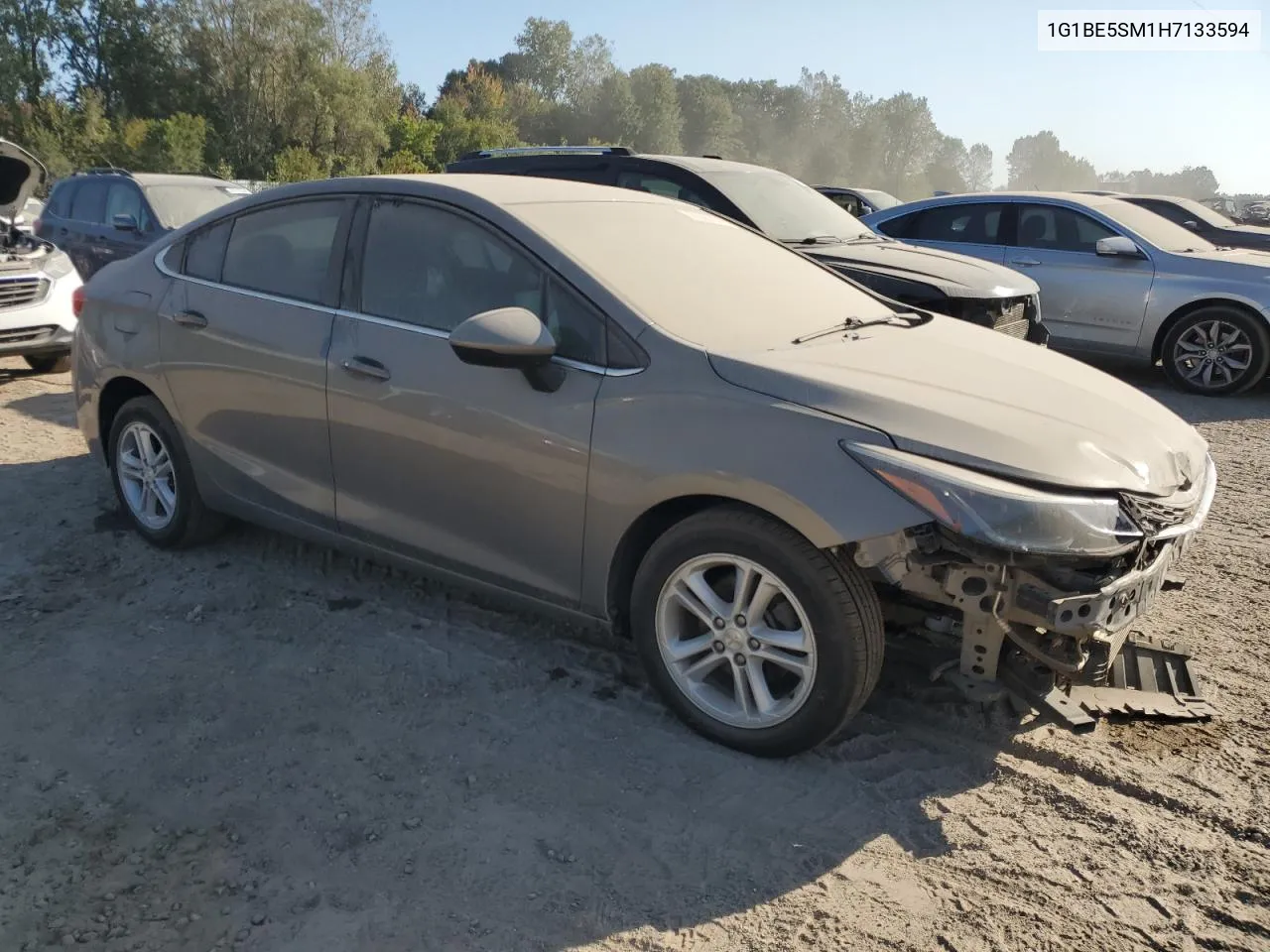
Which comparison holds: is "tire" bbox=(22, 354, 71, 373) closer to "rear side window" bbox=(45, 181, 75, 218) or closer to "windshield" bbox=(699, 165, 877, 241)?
"rear side window" bbox=(45, 181, 75, 218)

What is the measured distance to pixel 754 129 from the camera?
130 metres

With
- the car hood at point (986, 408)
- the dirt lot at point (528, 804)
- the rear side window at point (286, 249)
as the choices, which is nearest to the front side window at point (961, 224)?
the dirt lot at point (528, 804)

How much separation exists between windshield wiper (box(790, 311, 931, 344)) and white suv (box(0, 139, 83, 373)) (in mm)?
6566

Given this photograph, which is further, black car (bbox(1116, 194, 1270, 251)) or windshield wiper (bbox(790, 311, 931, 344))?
black car (bbox(1116, 194, 1270, 251))

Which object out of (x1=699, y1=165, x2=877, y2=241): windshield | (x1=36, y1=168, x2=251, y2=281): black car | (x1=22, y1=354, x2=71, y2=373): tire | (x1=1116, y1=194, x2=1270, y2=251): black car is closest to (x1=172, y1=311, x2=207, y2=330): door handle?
(x1=699, y1=165, x2=877, y2=241): windshield

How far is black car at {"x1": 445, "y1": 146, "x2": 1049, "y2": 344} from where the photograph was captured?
6633 mm

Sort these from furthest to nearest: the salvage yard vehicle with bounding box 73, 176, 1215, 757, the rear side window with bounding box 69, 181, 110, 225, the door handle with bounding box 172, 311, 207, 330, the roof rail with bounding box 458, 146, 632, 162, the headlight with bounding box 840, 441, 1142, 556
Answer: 1. the rear side window with bounding box 69, 181, 110, 225
2. the roof rail with bounding box 458, 146, 632, 162
3. the door handle with bounding box 172, 311, 207, 330
4. the salvage yard vehicle with bounding box 73, 176, 1215, 757
5. the headlight with bounding box 840, 441, 1142, 556

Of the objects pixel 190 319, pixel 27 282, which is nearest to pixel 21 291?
pixel 27 282

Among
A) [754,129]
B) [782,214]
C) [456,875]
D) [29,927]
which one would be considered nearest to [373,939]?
[456,875]

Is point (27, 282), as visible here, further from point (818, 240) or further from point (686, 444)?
point (686, 444)

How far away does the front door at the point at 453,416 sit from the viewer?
3.32 m

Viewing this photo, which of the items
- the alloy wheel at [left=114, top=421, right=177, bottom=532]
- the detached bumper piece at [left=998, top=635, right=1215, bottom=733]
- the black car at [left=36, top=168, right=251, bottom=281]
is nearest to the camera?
the detached bumper piece at [left=998, top=635, right=1215, bottom=733]

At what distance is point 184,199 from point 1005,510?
9.84 m

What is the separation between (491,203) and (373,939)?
241cm
